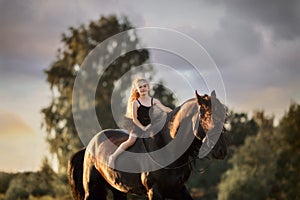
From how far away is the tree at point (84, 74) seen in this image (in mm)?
34594

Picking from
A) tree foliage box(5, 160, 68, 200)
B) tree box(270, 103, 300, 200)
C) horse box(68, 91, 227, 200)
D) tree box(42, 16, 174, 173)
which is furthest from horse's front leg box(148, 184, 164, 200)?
tree box(270, 103, 300, 200)

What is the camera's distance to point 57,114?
37750 millimetres

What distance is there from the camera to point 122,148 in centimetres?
1020

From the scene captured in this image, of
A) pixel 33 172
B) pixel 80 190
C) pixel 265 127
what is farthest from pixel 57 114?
pixel 80 190

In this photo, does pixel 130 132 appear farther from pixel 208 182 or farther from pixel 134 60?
pixel 208 182

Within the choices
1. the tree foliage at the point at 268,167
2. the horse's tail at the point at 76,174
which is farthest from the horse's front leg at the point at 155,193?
the tree foliage at the point at 268,167

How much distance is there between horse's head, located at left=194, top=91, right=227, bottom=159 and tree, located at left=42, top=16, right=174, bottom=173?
959 inches

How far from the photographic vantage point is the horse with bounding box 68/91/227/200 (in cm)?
874

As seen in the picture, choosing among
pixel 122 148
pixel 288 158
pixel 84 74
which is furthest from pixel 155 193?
pixel 288 158

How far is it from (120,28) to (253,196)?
52.1 ft

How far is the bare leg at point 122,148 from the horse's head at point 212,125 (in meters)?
1.49

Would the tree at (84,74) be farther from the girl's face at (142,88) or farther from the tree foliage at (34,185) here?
Result: the girl's face at (142,88)

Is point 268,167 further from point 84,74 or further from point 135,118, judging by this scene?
point 135,118

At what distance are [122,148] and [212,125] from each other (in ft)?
7.01
